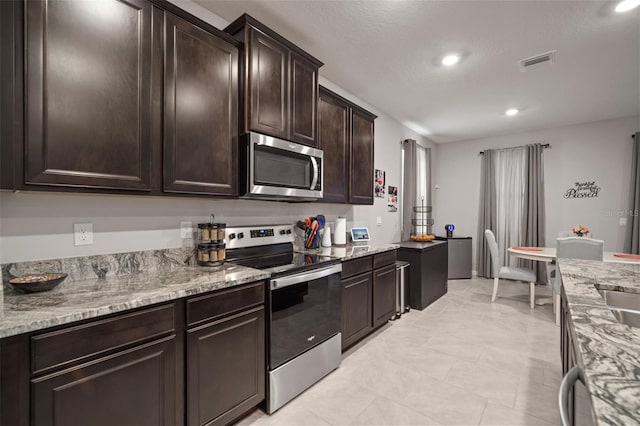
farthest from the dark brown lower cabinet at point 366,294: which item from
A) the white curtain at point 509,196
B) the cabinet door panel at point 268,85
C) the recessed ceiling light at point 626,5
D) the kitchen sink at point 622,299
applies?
the white curtain at point 509,196

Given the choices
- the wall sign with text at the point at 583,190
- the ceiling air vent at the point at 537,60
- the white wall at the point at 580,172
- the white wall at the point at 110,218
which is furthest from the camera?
the wall sign with text at the point at 583,190

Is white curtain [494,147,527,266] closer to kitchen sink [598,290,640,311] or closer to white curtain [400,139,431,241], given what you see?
white curtain [400,139,431,241]

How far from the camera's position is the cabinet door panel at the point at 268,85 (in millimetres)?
2012

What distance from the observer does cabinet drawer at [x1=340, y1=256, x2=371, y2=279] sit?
2486 millimetres

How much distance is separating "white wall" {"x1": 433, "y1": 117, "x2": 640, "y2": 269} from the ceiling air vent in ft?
9.36

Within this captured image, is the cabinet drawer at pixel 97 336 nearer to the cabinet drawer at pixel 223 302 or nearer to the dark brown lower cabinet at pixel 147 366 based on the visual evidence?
the dark brown lower cabinet at pixel 147 366

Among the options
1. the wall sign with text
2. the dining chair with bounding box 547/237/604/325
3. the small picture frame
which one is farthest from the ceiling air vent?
the wall sign with text

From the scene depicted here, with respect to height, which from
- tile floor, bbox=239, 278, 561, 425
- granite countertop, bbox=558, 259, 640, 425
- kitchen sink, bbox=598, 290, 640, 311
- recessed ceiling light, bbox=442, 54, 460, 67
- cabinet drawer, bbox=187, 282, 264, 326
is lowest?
tile floor, bbox=239, 278, 561, 425

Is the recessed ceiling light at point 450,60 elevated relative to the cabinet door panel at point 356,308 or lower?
elevated

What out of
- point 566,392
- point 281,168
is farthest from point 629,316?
point 281,168

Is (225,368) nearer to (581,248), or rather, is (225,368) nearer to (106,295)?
(106,295)

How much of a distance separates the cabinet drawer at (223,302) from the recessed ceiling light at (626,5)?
10.2 ft

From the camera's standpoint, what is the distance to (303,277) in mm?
1998

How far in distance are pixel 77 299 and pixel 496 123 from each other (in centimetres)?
565
